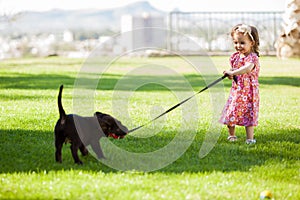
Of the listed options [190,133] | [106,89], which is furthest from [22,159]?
[106,89]

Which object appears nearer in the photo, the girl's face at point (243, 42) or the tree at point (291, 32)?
the girl's face at point (243, 42)

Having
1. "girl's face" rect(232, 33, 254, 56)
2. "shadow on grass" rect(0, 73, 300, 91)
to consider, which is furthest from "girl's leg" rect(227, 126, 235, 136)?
"shadow on grass" rect(0, 73, 300, 91)

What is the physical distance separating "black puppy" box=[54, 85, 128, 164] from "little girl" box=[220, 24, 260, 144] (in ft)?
5.01

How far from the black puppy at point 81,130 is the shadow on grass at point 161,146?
145 millimetres

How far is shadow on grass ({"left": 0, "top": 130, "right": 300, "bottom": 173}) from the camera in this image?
4.59 meters

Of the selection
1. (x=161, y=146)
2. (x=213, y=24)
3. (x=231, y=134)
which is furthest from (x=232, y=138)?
(x=213, y=24)

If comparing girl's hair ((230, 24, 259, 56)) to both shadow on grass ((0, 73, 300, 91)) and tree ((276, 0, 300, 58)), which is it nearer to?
shadow on grass ((0, 73, 300, 91))

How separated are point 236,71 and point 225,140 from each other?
749 mm

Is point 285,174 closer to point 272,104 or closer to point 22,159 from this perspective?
point 22,159

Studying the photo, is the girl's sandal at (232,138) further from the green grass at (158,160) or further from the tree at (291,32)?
the tree at (291,32)

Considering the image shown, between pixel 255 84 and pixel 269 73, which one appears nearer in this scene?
pixel 255 84

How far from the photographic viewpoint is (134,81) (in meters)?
12.9

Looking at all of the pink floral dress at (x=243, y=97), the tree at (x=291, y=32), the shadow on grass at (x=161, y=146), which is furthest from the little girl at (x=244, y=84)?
the tree at (x=291, y=32)

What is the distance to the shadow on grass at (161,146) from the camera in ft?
15.1
